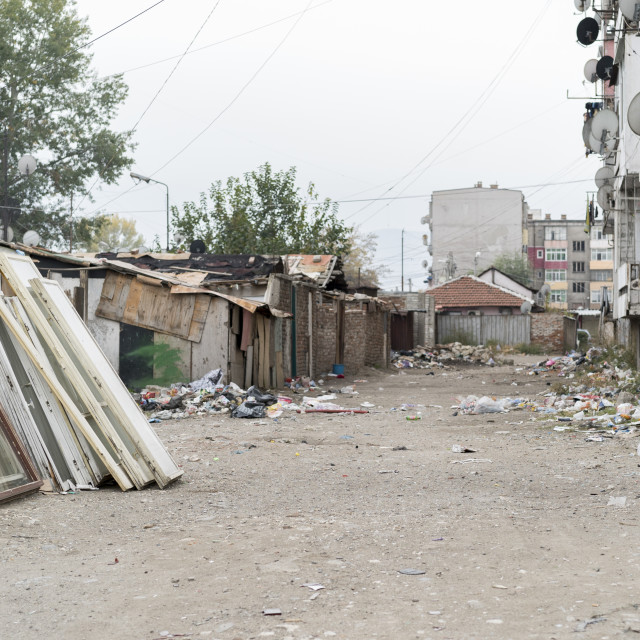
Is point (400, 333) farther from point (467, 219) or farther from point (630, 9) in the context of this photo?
point (467, 219)

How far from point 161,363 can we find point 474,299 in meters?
31.2

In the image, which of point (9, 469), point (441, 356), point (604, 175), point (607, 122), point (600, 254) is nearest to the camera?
point (9, 469)

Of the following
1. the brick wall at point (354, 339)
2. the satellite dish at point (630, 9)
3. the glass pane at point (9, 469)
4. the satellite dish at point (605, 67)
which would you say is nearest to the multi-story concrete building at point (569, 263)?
the brick wall at point (354, 339)

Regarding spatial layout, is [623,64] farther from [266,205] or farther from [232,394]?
[266,205]

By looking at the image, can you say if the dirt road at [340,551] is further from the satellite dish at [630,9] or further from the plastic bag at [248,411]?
the satellite dish at [630,9]

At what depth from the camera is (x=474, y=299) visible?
45000 mm

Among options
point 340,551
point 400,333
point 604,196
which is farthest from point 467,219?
point 340,551

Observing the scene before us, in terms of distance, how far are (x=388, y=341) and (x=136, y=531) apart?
81.3 feet

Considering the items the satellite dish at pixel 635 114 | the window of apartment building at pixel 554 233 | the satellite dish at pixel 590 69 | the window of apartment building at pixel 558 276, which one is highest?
the window of apartment building at pixel 554 233

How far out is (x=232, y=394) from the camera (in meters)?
14.4

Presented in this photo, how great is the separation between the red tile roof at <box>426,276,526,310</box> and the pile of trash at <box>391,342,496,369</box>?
27.3ft

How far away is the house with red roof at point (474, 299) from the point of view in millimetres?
44594

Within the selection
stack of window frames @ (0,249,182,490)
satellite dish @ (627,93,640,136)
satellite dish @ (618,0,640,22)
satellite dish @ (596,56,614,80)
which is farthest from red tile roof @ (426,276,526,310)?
stack of window frames @ (0,249,182,490)

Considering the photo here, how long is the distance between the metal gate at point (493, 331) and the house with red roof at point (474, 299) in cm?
654
